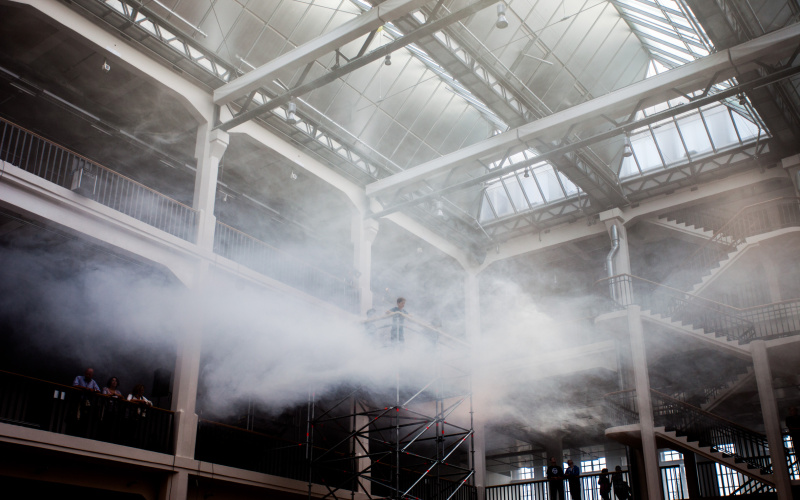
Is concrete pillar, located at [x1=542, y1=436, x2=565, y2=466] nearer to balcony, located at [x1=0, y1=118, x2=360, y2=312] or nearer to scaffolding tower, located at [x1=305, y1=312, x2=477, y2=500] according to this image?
scaffolding tower, located at [x1=305, y1=312, x2=477, y2=500]

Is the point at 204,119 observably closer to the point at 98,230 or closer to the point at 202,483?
the point at 98,230

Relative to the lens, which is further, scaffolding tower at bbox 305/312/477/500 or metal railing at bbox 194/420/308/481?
scaffolding tower at bbox 305/312/477/500

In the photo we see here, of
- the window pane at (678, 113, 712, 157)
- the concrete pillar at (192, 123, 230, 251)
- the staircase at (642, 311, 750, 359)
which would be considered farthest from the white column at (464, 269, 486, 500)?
the concrete pillar at (192, 123, 230, 251)

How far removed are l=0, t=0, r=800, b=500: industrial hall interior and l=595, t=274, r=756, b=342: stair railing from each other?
0.11 meters

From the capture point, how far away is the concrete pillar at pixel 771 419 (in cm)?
1277

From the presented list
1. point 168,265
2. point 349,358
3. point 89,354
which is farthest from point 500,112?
point 89,354

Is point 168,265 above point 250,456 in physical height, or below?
above

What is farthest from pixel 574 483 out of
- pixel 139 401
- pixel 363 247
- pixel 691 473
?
pixel 139 401

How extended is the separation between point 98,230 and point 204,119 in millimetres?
3581

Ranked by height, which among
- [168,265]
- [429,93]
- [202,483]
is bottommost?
[202,483]

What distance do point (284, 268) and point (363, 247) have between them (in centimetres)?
214

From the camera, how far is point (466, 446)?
67.7ft

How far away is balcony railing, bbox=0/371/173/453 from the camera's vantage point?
10.8 metres

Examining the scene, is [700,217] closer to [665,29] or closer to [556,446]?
[665,29]
